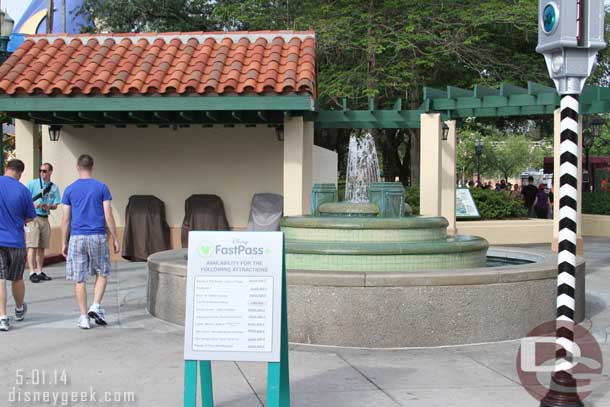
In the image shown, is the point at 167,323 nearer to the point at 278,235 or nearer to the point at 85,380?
the point at 85,380

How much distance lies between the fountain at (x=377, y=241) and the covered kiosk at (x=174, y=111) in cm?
293

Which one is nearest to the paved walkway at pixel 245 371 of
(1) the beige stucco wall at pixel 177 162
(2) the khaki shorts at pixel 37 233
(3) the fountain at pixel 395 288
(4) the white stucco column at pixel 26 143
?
(3) the fountain at pixel 395 288

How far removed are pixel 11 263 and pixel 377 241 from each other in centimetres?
413

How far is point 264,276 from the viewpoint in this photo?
4980 millimetres

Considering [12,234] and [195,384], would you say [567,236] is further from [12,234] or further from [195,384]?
[12,234]

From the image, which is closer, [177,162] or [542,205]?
[177,162]

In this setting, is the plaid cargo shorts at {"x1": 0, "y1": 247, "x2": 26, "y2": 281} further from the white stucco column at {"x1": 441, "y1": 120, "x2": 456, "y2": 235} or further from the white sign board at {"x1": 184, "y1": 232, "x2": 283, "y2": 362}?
the white stucco column at {"x1": 441, "y1": 120, "x2": 456, "y2": 235}

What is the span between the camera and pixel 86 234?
8.06 m

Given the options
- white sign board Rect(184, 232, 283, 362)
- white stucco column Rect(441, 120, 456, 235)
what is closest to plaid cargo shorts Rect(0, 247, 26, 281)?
white sign board Rect(184, 232, 283, 362)

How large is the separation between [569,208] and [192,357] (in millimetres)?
2843

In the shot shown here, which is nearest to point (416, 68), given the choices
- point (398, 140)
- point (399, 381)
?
point (398, 140)

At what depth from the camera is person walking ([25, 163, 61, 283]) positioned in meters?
11.3

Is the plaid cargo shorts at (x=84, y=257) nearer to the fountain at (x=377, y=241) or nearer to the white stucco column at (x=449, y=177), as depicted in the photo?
the fountain at (x=377, y=241)

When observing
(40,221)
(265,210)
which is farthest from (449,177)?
(40,221)
